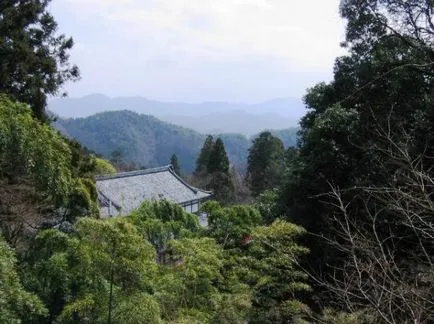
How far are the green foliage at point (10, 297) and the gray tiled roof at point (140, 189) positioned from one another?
13122 mm

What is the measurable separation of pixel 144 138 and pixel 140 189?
387ft

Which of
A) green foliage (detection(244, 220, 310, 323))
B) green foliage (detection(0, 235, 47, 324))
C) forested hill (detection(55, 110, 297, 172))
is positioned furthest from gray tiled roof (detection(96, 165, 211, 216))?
forested hill (detection(55, 110, 297, 172))

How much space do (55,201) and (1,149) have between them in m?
2.14

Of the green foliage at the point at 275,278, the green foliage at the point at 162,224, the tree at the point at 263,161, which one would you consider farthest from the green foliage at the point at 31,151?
the tree at the point at 263,161

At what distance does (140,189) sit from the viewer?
22.4 m

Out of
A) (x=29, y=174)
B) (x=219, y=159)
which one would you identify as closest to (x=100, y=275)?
(x=29, y=174)

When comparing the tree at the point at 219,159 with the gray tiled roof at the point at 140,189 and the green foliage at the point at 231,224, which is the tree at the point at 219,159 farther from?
the green foliage at the point at 231,224

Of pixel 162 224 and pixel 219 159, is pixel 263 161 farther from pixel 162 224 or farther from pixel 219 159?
pixel 162 224

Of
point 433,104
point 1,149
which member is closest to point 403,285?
point 1,149

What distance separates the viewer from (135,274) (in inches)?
248

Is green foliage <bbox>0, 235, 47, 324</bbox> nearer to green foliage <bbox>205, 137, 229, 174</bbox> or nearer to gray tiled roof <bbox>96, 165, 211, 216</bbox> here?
gray tiled roof <bbox>96, 165, 211, 216</bbox>

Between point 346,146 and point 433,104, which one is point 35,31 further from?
point 433,104

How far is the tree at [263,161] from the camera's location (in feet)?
121

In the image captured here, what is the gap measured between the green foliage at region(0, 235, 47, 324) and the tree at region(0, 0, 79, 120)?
5.23 meters
